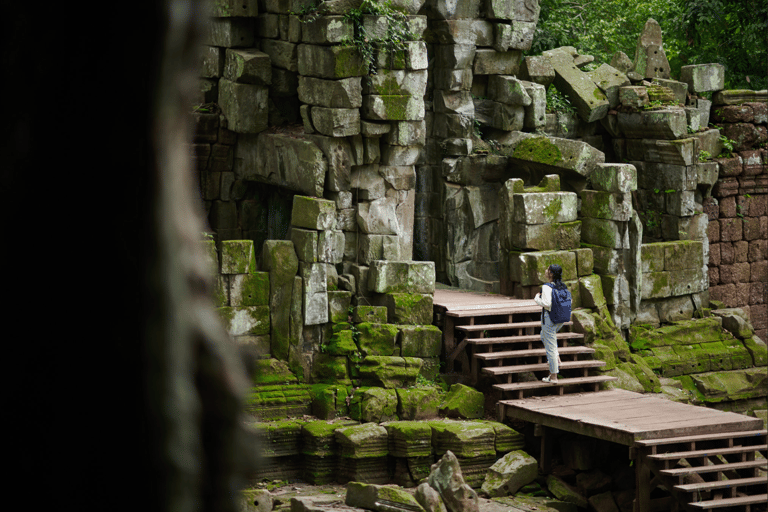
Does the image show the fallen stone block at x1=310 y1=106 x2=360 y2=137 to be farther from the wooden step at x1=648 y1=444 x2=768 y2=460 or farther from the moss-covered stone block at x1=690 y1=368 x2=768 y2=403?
the moss-covered stone block at x1=690 y1=368 x2=768 y2=403

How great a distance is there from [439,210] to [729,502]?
7219mm

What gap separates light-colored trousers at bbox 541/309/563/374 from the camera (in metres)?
13.3

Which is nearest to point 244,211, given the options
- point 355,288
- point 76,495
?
point 355,288

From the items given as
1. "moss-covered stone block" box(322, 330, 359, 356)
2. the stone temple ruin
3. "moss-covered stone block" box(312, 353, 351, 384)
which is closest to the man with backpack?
the stone temple ruin

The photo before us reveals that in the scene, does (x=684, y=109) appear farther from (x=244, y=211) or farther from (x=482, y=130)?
(x=244, y=211)

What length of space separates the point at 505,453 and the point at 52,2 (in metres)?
12.4

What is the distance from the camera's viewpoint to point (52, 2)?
982 millimetres

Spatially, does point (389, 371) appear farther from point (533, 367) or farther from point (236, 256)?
→ point (236, 256)

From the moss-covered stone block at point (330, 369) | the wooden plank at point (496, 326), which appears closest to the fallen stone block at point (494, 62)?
the wooden plank at point (496, 326)

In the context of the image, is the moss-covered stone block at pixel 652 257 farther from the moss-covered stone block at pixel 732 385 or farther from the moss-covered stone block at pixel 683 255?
the moss-covered stone block at pixel 732 385

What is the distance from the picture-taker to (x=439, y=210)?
1720 centimetres

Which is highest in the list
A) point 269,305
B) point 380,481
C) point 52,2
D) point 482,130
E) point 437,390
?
point 482,130

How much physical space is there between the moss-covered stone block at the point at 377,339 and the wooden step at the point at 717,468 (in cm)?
383

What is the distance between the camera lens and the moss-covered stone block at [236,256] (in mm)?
13422
